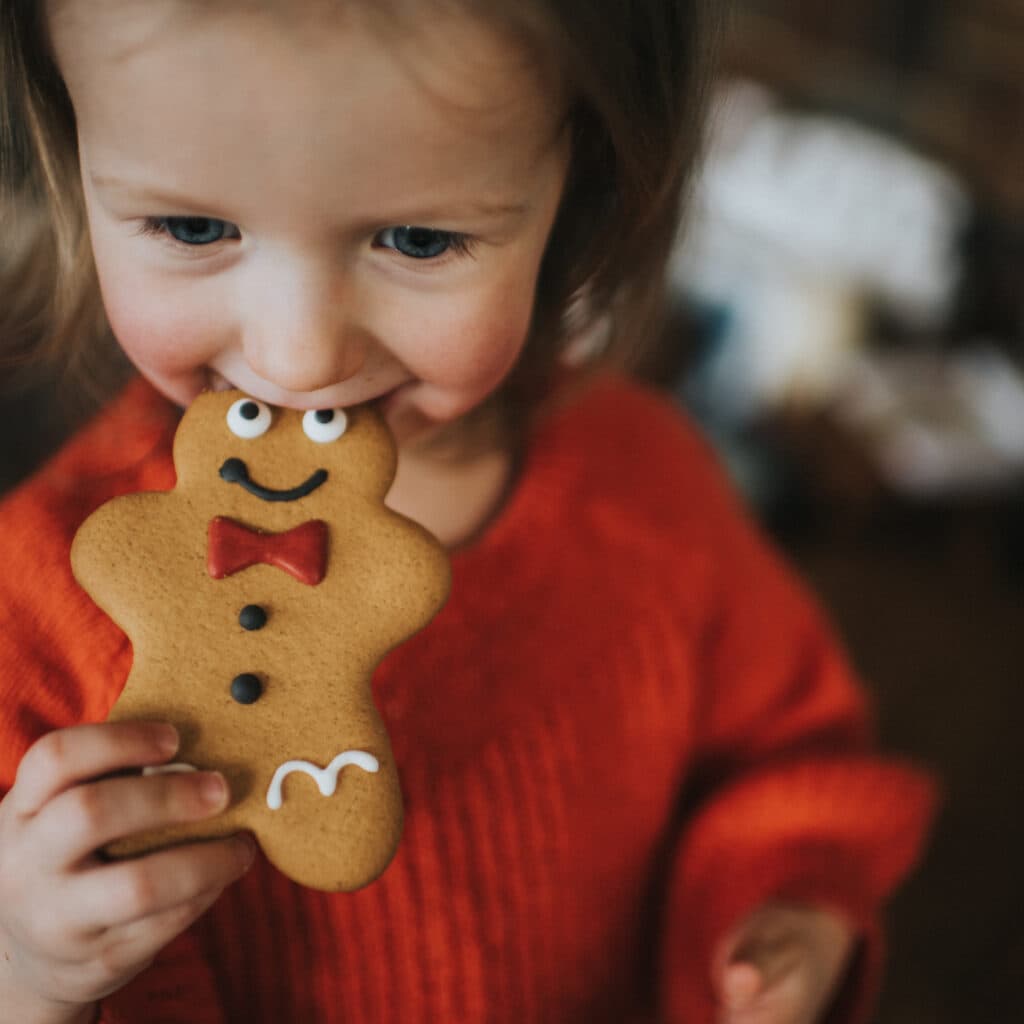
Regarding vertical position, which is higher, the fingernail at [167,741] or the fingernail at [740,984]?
the fingernail at [167,741]

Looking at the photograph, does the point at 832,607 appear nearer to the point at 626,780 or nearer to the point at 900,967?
the point at 900,967

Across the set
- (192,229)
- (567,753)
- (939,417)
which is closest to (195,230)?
(192,229)

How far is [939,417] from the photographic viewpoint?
2.04 metres

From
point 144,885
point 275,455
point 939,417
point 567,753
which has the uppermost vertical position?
point 275,455

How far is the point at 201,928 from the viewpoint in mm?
610

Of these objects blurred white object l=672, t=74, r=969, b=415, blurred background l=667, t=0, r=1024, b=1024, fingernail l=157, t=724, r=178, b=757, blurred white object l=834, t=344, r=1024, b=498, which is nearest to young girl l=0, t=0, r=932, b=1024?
fingernail l=157, t=724, r=178, b=757

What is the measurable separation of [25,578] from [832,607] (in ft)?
4.76

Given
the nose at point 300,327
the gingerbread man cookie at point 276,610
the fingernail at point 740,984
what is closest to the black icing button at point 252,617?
the gingerbread man cookie at point 276,610

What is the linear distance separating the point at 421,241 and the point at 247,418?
13cm

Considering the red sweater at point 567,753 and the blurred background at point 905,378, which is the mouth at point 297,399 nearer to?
the red sweater at point 567,753

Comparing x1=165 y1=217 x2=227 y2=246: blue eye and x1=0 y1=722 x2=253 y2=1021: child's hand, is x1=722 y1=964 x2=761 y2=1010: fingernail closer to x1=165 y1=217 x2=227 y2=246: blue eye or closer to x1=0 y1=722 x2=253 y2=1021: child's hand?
x1=0 y1=722 x2=253 y2=1021: child's hand

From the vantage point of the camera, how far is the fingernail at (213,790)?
44 centimetres

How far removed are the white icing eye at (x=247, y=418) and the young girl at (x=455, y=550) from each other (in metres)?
0.01

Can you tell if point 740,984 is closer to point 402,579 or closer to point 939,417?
point 402,579
